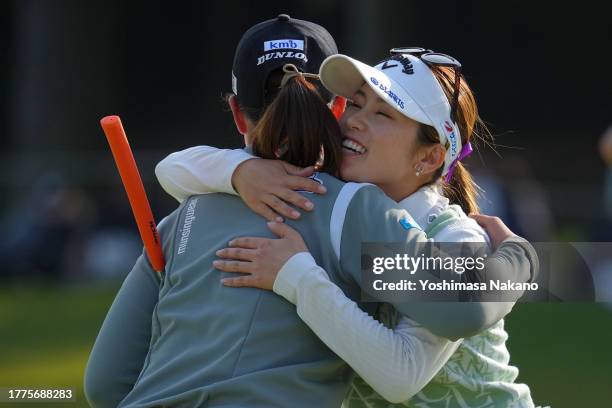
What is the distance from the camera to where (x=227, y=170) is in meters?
2.94

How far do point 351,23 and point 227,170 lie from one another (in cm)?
1559

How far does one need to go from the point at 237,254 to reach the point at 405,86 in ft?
2.05

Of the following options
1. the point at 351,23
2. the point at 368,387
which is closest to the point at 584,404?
the point at 368,387

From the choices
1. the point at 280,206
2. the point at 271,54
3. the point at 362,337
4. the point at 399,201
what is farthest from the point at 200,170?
the point at 362,337

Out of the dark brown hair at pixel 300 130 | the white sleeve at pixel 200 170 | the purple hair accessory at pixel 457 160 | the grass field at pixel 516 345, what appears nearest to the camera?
the dark brown hair at pixel 300 130

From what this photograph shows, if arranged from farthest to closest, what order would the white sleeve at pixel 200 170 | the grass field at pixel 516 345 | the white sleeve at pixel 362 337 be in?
the grass field at pixel 516 345
the white sleeve at pixel 200 170
the white sleeve at pixel 362 337

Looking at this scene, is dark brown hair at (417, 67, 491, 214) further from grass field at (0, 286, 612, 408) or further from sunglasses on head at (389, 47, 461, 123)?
grass field at (0, 286, 612, 408)

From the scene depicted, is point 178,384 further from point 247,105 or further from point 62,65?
point 62,65

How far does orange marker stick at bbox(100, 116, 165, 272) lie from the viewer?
9.84 ft

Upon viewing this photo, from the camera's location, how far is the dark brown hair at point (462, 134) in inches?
120

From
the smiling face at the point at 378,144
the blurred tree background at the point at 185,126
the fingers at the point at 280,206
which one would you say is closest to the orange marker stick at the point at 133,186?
the fingers at the point at 280,206

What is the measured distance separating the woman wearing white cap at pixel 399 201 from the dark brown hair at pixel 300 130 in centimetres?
5

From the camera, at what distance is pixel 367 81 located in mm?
2971

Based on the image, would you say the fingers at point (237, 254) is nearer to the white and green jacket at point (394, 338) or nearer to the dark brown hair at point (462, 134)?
the white and green jacket at point (394, 338)
